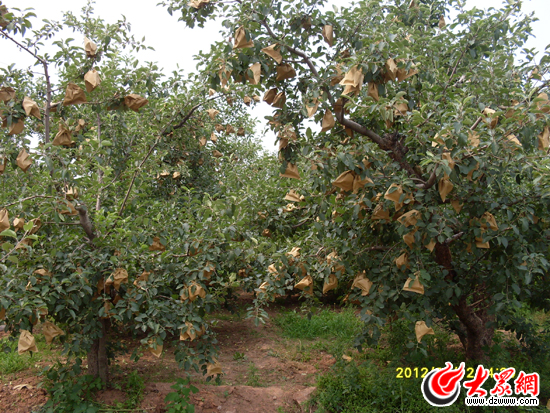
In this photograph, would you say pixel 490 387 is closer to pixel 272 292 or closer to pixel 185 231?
pixel 272 292

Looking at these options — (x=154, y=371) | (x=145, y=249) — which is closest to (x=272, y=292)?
(x=145, y=249)

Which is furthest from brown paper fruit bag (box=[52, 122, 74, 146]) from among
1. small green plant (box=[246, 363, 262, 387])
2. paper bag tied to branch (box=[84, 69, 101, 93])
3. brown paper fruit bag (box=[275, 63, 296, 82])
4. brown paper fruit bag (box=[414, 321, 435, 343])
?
small green plant (box=[246, 363, 262, 387])

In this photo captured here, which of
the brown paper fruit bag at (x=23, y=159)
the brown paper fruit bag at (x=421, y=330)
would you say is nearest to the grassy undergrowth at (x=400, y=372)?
the brown paper fruit bag at (x=421, y=330)

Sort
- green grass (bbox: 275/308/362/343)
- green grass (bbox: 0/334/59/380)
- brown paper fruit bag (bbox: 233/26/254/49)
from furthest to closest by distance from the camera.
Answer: green grass (bbox: 275/308/362/343) < green grass (bbox: 0/334/59/380) < brown paper fruit bag (bbox: 233/26/254/49)

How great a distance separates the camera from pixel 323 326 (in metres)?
6.89

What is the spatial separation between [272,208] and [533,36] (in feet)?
9.93

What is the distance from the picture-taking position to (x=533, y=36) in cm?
404

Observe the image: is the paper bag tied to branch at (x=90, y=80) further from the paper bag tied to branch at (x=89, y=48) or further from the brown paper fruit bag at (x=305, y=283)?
the brown paper fruit bag at (x=305, y=283)

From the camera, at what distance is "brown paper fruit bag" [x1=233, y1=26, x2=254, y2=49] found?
8.50 feet

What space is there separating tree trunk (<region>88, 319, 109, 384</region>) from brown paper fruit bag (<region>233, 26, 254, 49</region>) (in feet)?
9.02

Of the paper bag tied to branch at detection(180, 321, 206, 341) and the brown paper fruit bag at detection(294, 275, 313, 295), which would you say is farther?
the brown paper fruit bag at detection(294, 275, 313, 295)

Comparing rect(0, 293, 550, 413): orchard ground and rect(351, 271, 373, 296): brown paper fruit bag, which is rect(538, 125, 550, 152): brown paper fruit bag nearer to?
rect(351, 271, 373, 296): brown paper fruit bag

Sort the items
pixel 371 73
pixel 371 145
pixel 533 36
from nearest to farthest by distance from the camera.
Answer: pixel 371 73
pixel 371 145
pixel 533 36
